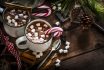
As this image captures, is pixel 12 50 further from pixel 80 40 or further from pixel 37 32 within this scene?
pixel 80 40

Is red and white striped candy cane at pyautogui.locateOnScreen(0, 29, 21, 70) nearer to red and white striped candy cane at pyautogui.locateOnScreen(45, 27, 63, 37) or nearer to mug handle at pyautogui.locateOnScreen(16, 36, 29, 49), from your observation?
mug handle at pyautogui.locateOnScreen(16, 36, 29, 49)

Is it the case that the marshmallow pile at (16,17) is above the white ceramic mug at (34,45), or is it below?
above

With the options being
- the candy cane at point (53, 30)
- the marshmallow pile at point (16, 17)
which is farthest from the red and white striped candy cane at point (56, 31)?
the marshmallow pile at point (16, 17)

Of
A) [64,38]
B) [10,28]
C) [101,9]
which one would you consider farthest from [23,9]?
[101,9]

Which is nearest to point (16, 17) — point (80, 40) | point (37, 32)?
point (37, 32)

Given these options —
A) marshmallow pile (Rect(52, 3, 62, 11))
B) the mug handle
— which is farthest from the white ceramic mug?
marshmallow pile (Rect(52, 3, 62, 11))

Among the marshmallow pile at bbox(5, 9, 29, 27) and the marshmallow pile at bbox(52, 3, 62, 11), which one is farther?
the marshmallow pile at bbox(52, 3, 62, 11)

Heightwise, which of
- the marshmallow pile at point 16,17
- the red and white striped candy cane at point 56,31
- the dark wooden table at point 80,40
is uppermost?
the marshmallow pile at point 16,17

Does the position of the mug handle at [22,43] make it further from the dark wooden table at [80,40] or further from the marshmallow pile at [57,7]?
the marshmallow pile at [57,7]
